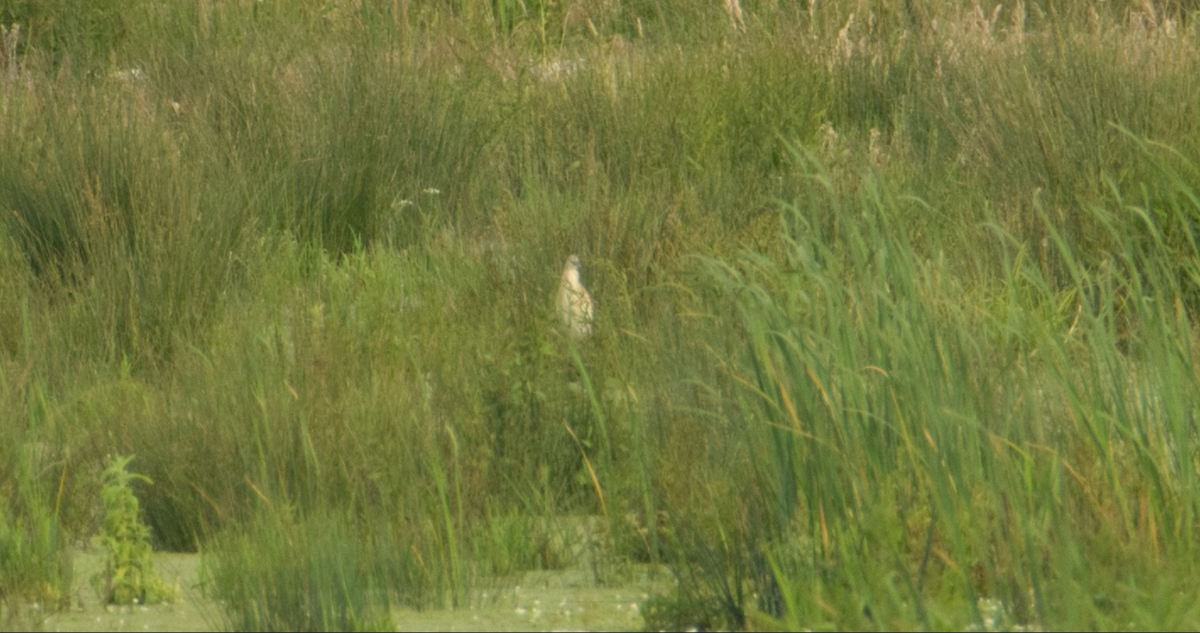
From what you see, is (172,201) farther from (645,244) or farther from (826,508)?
(826,508)

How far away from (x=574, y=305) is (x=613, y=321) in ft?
0.39

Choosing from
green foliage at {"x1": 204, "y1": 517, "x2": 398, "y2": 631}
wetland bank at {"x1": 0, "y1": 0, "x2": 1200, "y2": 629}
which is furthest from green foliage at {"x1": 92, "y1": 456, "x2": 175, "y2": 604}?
green foliage at {"x1": 204, "y1": 517, "x2": 398, "y2": 631}

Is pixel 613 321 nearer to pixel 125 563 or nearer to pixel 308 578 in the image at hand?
pixel 125 563

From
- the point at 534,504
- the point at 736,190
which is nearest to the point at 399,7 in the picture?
the point at 736,190

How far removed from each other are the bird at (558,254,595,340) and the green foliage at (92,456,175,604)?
134 centimetres

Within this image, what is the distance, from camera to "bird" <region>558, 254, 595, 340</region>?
4.13 meters

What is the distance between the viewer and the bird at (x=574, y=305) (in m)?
4.13

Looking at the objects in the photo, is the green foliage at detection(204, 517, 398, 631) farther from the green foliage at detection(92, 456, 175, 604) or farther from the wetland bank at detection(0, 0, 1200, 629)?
the green foliage at detection(92, 456, 175, 604)

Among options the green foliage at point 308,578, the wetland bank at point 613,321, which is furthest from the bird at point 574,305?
the green foliage at point 308,578

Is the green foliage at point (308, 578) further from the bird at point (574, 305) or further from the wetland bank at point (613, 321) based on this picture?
the bird at point (574, 305)

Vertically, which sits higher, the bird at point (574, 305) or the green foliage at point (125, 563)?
the green foliage at point (125, 563)

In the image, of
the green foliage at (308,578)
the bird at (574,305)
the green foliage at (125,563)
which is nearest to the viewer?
the green foliage at (308,578)

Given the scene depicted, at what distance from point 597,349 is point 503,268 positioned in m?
Result: 1.04

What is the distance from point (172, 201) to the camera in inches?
192
